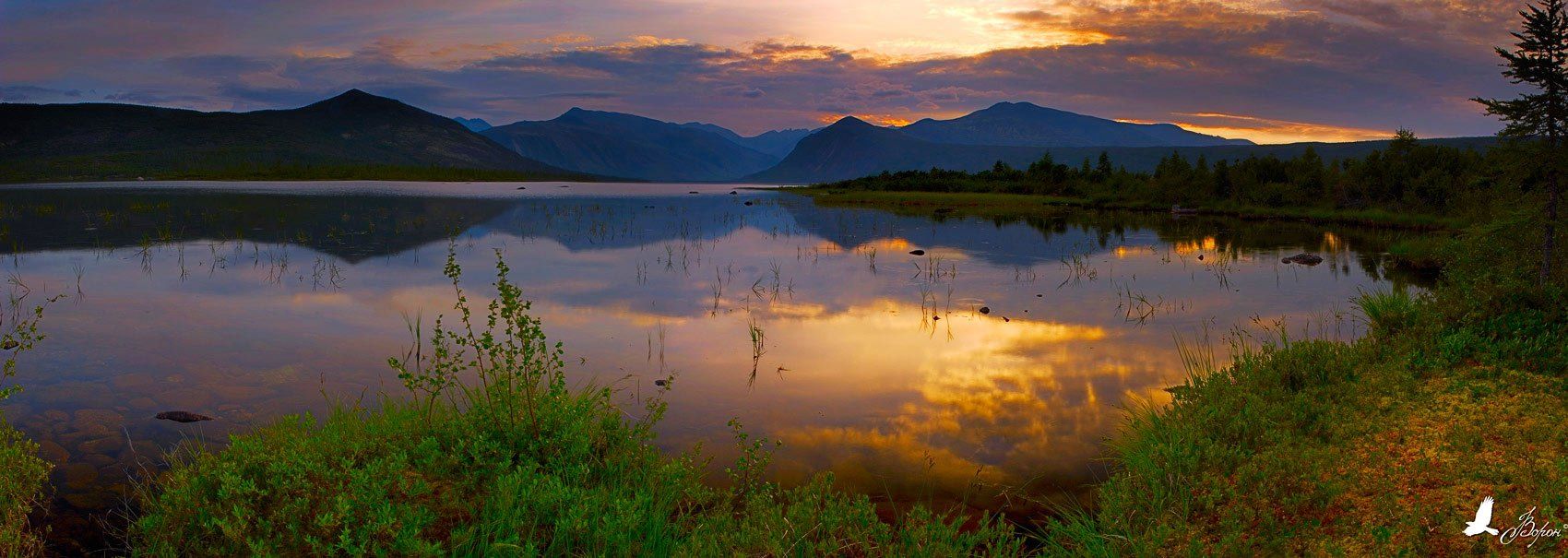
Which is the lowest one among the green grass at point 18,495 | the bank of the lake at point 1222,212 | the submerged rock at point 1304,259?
the green grass at point 18,495

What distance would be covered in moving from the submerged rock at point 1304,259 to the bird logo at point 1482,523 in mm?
27154

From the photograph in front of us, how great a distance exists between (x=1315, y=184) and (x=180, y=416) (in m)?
75.8

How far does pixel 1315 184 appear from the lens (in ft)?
211

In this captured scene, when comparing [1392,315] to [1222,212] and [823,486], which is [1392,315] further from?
[1222,212]

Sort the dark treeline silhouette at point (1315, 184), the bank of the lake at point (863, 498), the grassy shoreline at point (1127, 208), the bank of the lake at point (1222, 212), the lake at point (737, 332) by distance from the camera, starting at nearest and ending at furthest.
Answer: the bank of the lake at point (863, 498), the lake at point (737, 332), the bank of the lake at point (1222, 212), the grassy shoreline at point (1127, 208), the dark treeline silhouette at point (1315, 184)

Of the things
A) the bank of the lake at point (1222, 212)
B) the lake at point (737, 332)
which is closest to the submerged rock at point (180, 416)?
the lake at point (737, 332)

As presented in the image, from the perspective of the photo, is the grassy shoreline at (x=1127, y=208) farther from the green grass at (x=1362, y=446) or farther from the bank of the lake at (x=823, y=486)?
the bank of the lake at (x=823, y=486)

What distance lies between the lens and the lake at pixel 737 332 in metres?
10.0

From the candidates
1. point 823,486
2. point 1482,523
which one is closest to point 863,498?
point 823,486

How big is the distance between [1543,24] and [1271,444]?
453 inches

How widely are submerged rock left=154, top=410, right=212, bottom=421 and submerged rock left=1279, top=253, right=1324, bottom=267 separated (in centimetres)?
3423

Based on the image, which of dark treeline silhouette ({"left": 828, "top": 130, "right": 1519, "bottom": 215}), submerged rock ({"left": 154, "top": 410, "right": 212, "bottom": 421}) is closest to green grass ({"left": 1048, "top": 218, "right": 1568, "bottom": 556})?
submerged rock ({"left": 154, "top": 410, "right": 212, "bottom": 421})

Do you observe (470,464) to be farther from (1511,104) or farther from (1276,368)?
(1511,104)

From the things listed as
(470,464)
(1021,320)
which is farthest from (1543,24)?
(470,464)
